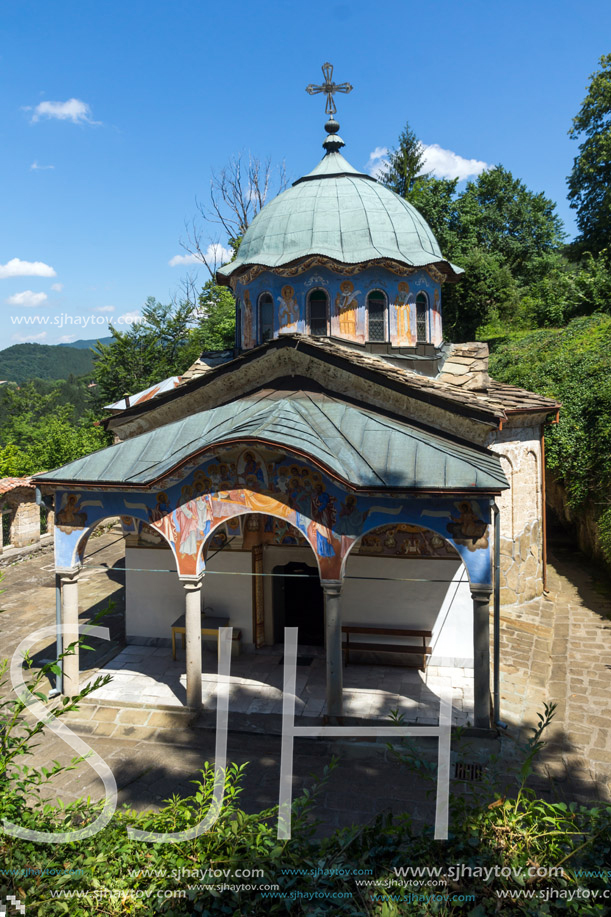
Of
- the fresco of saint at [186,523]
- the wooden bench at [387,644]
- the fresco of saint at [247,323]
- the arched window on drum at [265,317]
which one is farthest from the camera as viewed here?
the fresco of saint at [247,323]

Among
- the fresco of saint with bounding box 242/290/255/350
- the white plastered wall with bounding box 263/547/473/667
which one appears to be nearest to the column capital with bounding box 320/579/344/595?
the white plastered wall with bounding box 263/547/473/667

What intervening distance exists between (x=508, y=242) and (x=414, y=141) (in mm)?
7316

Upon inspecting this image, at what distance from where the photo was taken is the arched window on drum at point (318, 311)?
12.6 m

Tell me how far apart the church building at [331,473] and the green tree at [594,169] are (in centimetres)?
1670

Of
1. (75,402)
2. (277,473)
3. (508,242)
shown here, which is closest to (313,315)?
(277,473)

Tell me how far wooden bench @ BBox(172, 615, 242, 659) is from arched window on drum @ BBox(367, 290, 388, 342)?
6.36 m

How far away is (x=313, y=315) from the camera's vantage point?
12.6 m

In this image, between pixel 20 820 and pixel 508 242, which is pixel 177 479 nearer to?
pixel 20 820

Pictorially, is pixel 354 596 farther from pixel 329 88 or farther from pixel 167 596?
pixel 329 88

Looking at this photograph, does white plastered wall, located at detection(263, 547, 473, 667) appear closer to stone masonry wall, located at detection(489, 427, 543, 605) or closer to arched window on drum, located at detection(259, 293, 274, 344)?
stone masonry wall, located at detection(489, 427, 543, 605)

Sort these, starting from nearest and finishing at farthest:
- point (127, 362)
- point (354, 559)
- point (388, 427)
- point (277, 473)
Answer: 1. point (277, 473)
2. point (388, 427)
3. point (354, 559)
4. point (127, 362)

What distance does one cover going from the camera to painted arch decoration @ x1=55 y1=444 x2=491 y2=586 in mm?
7797

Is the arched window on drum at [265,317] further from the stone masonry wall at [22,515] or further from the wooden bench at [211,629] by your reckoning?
the stone masonry wall at [22,515]

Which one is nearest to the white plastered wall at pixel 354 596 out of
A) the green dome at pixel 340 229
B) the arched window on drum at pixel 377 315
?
the arched window on drum at pixel 377 315
